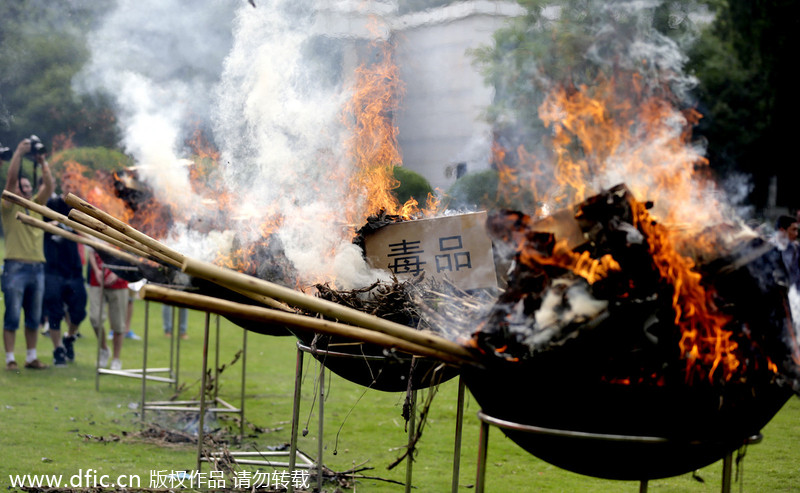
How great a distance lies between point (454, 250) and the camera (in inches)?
159

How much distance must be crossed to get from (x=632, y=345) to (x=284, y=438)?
190 inches

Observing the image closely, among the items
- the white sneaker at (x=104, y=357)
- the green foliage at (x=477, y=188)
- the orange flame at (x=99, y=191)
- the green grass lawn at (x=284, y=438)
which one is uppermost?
the green foliage at (x=477, y=188)

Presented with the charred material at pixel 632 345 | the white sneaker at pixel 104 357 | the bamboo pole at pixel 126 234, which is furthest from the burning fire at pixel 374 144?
the white sneaker at pixel 104 357

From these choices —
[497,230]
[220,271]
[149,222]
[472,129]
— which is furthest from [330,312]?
[472,129]

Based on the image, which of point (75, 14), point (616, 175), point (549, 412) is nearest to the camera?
point (549, 412)

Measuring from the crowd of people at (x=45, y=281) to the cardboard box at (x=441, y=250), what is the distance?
531cm

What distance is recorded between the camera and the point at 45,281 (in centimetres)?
982

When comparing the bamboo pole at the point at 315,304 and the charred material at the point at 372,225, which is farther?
the charred material at the point at 372,225

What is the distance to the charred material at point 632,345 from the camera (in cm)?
242

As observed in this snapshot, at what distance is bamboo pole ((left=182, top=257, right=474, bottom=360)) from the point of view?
7.62ft

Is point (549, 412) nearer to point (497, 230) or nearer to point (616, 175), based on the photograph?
point (497, 230)

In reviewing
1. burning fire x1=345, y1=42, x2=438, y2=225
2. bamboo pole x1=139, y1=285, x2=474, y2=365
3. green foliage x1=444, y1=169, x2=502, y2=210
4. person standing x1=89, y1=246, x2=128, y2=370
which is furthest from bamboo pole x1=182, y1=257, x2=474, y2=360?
green foliage x1=444, y1=169, x2=502, y2=210

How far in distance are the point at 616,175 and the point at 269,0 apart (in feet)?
20.3

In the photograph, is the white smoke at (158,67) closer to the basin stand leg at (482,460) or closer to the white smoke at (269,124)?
the white smoke at (269,124)
